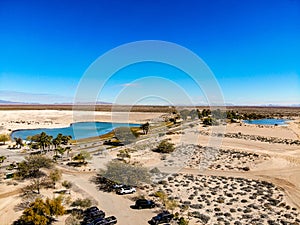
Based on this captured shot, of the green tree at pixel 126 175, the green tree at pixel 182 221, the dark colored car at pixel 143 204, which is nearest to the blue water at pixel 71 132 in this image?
the green tree at pixel 126 175

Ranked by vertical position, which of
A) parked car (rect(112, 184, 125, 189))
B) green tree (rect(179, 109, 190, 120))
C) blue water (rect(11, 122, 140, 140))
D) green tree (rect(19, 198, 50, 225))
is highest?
green tree (rect(179, 109, 190, 120))

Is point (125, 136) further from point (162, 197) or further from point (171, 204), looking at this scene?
point (171, 204)

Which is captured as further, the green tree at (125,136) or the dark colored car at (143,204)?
the green tree at (125,136)

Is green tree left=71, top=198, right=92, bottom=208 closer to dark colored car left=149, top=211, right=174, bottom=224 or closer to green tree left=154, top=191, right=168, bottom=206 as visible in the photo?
dark colored car left=149, top=211, right=174, bottom=224

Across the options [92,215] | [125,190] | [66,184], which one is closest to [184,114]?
[125,190]

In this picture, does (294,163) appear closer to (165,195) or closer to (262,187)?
(262,187)

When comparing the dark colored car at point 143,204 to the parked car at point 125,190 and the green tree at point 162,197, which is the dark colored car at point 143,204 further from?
the parked car at point 125,190

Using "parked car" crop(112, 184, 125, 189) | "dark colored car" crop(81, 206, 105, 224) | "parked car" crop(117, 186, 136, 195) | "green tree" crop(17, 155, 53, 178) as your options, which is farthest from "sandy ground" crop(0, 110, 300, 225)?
"green tree" crop(17, 155, 53, 178)

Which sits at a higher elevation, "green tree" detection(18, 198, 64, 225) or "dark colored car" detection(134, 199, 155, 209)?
"green tree" detection(18, 198, 64, 225)

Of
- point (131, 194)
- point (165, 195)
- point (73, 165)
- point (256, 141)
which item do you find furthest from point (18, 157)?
point (256, 141)

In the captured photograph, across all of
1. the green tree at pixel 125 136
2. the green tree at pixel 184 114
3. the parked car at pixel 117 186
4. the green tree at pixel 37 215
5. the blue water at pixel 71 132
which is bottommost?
the blue water at pixel 71 132
